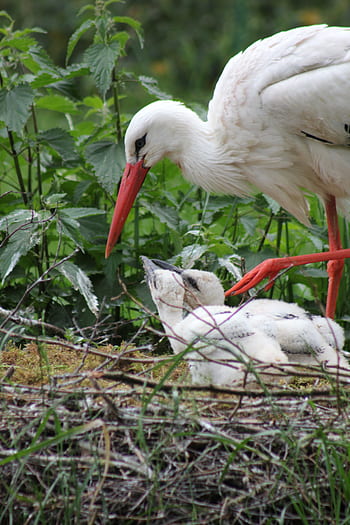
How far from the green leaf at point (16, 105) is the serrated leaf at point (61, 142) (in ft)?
0.97

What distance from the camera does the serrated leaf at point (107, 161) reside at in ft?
13.6

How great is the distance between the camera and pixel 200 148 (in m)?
4.17

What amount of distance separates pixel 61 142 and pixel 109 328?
4.67 ft

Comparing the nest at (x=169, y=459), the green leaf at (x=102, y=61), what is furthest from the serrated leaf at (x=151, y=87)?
the nest at (x=169, y=459)

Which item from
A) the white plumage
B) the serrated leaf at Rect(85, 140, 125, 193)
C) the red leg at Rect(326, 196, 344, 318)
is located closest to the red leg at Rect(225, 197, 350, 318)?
the red leg at Rect(326, 196, 344, 318)

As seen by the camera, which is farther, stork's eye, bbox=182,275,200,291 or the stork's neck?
the stork's neck

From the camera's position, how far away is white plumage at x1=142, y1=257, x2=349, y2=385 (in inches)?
122

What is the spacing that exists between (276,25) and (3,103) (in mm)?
7787

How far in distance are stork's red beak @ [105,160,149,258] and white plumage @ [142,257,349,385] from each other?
61 centimetres

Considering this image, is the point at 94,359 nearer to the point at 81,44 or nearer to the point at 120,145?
the point at 120,145

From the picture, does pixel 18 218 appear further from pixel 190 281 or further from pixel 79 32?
pixel 79 32

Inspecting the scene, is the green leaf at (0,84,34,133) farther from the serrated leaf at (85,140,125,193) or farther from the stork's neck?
the stork's neck

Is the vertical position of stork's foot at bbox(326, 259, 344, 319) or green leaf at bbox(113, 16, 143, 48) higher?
green leaf at bbox(113, 16, 143, 48)

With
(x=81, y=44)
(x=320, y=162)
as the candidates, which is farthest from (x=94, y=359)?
(x=81, y=44)
